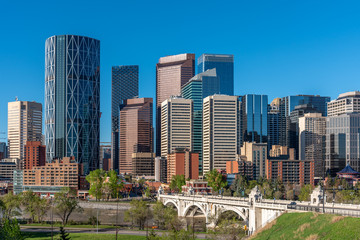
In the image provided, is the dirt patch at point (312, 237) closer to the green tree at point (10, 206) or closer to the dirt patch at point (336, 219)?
the dirt patch at point (336, 219)

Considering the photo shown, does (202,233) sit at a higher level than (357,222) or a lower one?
lower

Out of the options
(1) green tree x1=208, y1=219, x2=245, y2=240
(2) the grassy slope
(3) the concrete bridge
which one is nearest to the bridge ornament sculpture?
(3) the concrete bridge

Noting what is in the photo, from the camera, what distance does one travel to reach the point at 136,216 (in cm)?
14825

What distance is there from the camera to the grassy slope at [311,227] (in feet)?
230

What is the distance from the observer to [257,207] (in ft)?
366

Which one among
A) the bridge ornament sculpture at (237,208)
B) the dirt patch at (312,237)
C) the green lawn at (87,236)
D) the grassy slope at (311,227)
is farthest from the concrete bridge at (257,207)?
the green lawn at (87,236)

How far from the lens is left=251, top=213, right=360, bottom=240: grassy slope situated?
7025 centimetres

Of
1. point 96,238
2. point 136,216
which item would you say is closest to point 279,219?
point 96,238

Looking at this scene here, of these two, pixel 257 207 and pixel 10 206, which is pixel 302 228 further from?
pixel 10 206

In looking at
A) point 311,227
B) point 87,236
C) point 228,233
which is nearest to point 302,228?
point 311,227

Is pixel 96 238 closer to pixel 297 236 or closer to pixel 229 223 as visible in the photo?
pixel 229 223

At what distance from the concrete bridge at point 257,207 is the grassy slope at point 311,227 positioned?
3590 mm

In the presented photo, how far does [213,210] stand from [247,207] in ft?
99.5

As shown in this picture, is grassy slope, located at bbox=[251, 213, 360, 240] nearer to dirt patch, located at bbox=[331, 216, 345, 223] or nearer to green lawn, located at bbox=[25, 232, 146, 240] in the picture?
dirt patch, located at bbox=[331, 216, 345, 223]
